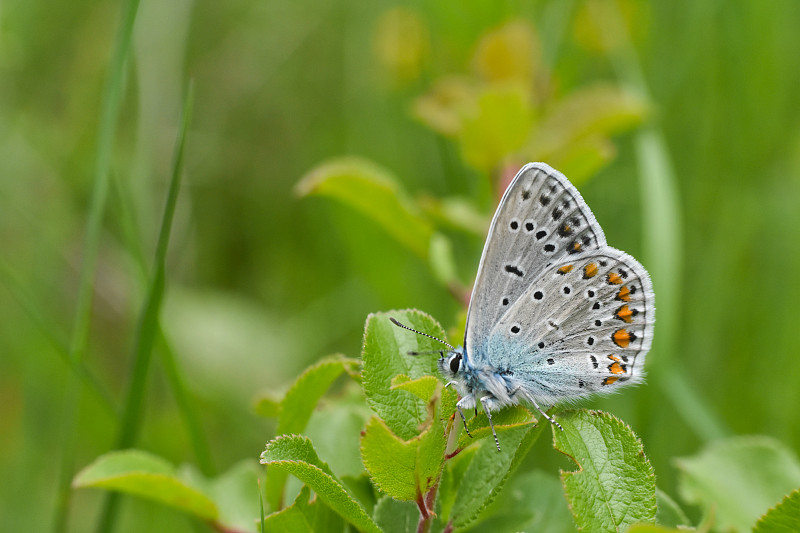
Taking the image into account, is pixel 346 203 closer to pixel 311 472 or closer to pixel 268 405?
pixel 268 405

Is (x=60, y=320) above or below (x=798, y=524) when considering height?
below

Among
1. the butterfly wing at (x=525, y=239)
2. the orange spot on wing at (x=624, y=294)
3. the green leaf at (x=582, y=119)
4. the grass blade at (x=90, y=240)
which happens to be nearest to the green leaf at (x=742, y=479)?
the orange spot on wing at (x=624, y=294)

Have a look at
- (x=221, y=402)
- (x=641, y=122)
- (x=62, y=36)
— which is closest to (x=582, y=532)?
(x=641, y=122)

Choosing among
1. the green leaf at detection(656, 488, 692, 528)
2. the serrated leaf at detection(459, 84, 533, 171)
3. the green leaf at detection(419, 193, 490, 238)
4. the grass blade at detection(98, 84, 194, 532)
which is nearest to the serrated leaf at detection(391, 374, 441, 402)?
the green leaf at detection(656, 488, 692, 528)

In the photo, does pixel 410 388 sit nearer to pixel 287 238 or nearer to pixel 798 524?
pixel 798 524

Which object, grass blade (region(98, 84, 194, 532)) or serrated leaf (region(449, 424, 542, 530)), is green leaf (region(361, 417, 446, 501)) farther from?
grass blade (region(98, 84, 194, 532))

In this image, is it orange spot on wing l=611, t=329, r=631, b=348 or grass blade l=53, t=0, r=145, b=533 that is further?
grass blade l=53, t=0, r=145, b=533

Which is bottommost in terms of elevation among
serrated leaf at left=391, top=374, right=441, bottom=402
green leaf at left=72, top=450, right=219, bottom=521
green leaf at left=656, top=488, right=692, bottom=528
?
green leaf at left=72, top=450, right=219, bottom=521

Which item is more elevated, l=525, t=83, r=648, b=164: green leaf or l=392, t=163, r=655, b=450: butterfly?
l=525, t=83, r=648, b=164: green leaf
